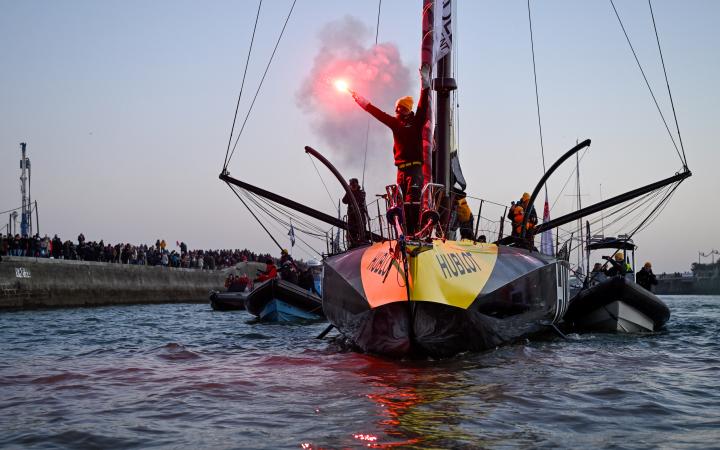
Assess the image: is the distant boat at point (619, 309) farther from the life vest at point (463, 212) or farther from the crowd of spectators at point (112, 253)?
the crowd of spectators at point (112, 253)

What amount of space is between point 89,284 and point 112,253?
21.2 feet

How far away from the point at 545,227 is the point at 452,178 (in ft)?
6.89

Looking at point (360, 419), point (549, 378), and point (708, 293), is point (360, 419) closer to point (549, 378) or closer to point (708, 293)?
point (549, 378)

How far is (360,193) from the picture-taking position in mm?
14500

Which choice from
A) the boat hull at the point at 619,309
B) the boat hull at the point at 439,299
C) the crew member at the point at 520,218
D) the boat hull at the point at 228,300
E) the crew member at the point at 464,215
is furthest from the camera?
the boat hull at the point at 228,300

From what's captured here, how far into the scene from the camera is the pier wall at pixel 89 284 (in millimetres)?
30828

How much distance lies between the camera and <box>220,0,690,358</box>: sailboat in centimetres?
937

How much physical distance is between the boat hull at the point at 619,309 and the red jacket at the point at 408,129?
22.9 feet

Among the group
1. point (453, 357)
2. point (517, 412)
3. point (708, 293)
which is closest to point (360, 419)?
point (517, 412)

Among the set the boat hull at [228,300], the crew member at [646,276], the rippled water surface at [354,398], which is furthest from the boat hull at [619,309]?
the boat hull at [228,300]

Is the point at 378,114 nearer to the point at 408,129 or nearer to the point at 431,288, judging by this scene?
the point at 408,129

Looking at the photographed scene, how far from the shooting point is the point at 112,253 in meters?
42.8

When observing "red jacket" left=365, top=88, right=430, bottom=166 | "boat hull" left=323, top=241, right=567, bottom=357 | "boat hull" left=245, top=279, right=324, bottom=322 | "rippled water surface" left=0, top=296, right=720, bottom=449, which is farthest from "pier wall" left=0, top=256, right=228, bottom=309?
"boat hull" left=323, top=241, right=567, bottom=357

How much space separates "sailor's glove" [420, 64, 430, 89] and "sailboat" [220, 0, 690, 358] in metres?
0.92
